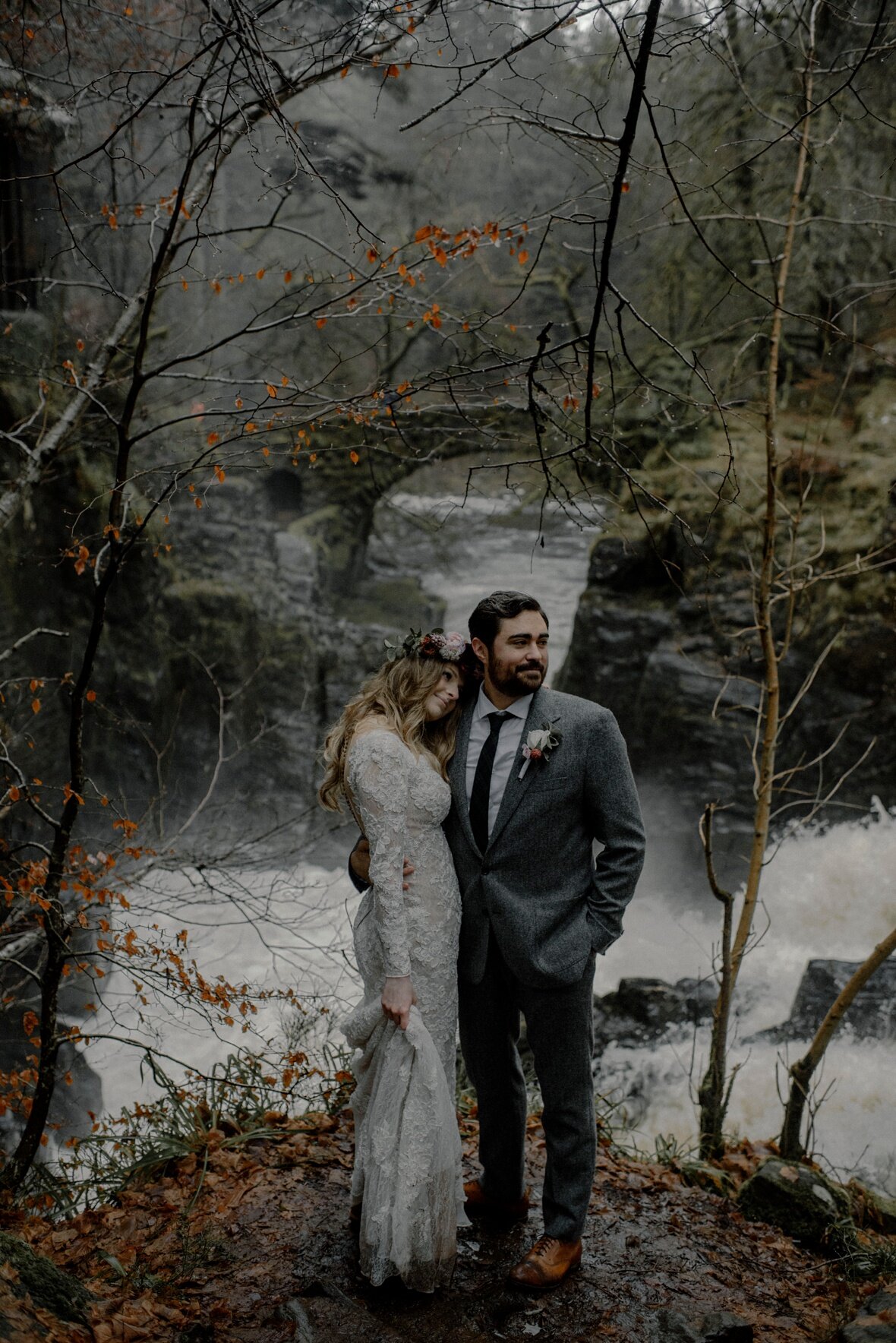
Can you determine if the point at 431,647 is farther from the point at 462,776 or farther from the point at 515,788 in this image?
the point at 515,788

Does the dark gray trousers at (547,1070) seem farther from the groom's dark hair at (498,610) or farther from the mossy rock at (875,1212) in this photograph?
the mossy rock at (875,1212)

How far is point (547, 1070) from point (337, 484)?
12.6 meters

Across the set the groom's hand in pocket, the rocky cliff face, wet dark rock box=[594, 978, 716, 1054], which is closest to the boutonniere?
the groom's hand in pocket

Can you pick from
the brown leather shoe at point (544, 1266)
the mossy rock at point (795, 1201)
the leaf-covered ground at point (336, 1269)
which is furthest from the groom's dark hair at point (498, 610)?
the mossy rock at point (795, 1201)

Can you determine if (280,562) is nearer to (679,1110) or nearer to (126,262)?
(126,262)

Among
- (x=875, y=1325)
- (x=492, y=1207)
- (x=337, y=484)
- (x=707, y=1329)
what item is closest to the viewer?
(x=875, y=1325)

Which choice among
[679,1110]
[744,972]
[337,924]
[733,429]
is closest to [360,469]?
[733,429]

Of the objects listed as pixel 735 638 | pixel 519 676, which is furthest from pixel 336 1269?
pixel 735 638

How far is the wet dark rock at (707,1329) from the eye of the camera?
275 cm

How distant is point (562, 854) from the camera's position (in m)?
2.95

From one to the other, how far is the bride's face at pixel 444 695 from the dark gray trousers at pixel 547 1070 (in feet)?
2.41

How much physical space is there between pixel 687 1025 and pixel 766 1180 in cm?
417

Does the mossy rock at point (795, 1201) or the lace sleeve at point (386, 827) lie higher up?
the lace sleeve at point (386, 827)

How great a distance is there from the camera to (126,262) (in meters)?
9.47
